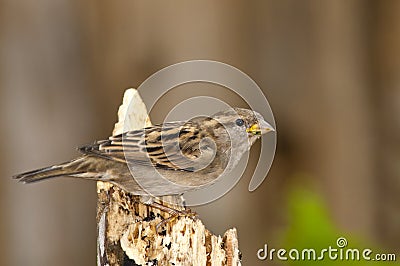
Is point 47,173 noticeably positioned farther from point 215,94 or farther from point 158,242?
point 215,94

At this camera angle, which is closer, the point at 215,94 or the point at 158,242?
the point at 158,242

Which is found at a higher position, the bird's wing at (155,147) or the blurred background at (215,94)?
the blurred background at (215,94)

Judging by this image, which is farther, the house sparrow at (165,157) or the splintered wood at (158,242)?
the house sparrow at (165,157)

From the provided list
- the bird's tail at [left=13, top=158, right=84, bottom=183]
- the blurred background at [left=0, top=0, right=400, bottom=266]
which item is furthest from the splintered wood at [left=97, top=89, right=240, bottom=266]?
the blurred background at [left=0, top=0, right=400, bottom=266]

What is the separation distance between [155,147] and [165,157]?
0.05 meters

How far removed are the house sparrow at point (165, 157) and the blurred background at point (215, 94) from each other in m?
0.94

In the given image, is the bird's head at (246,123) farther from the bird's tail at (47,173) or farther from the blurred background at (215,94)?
the blurred background at (215,94)

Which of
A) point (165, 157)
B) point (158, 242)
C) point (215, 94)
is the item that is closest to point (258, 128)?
point (165, 157)

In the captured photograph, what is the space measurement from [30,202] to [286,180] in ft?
3.72

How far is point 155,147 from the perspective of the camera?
275 centimetres

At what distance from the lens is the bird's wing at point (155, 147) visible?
8.95 feet

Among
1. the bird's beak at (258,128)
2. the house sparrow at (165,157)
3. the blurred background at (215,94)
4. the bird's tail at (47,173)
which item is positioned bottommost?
the bird's tail at (47,173)

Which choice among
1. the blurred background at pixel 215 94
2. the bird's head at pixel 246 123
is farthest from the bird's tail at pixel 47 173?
the blurred background at pixel 215 94

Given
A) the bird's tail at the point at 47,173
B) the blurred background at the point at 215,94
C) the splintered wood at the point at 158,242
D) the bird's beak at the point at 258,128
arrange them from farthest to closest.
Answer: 1. the blurred background at the point at 215,94
2. the bird's beak at the point at 258,128
3. the bird's tail at the point at 47,173
4. the splintered wood at the point at 158,242
